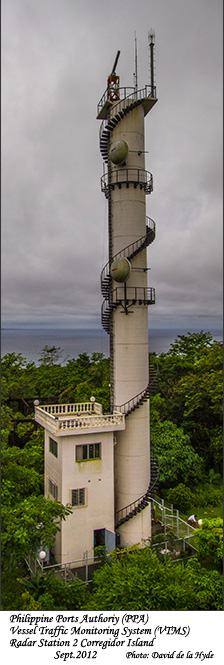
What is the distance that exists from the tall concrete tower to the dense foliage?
2957 mm

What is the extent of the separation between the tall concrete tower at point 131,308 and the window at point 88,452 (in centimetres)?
209

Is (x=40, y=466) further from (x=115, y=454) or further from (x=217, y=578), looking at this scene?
(x=217, y=578)

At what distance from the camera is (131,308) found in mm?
19406

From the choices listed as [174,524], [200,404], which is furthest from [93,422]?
[200,404]

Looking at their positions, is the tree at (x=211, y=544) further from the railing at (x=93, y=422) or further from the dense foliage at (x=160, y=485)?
the railing at (x=93, y=422)

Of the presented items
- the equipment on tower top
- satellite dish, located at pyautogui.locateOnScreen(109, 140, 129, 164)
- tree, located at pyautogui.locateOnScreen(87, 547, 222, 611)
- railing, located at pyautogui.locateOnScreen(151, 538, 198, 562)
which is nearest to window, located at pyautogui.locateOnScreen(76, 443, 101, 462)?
railing, located at pyautogui.locateOnScreen(151, 538, 198, 562)

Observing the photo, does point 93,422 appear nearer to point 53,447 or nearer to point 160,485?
point 53,447

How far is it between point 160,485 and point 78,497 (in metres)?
10.3

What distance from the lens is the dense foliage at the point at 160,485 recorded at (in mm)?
11680

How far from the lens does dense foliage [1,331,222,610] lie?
38.3 ft

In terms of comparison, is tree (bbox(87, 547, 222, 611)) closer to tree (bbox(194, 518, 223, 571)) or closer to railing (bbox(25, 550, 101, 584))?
tree (bbox(194, 518, 223, 571))

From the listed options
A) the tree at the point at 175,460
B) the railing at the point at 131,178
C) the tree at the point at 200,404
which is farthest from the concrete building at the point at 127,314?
the tree at the point at 200,404

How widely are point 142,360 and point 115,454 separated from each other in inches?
184
